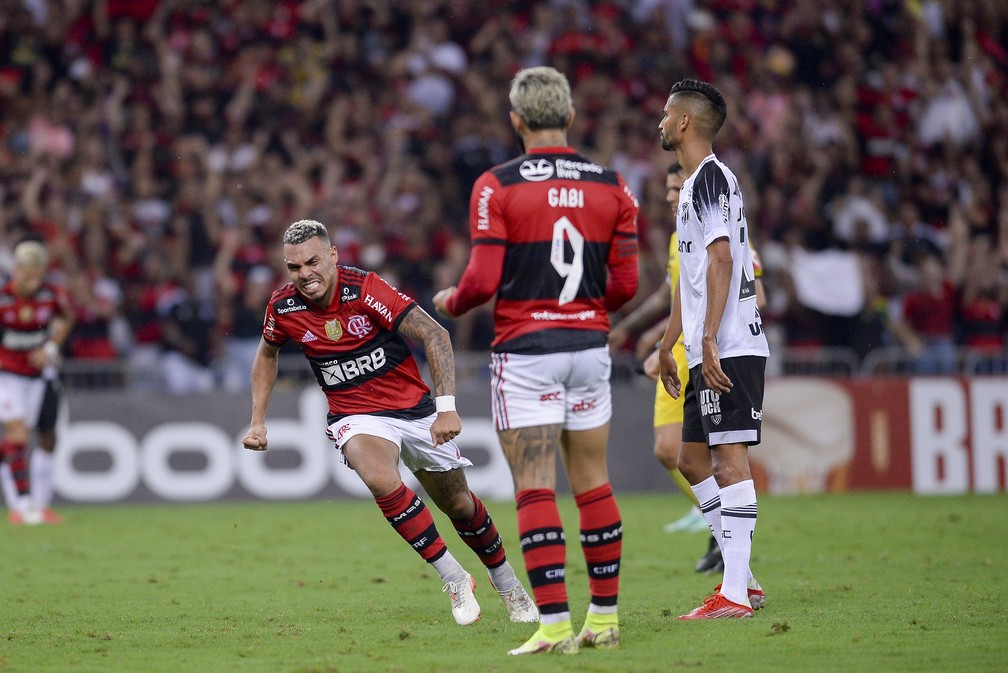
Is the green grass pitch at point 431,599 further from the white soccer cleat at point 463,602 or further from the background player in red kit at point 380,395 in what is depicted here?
the background player in red kit at point 380,395

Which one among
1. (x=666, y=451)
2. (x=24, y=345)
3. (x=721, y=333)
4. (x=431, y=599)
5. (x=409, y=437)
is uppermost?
(x=24, y=345)

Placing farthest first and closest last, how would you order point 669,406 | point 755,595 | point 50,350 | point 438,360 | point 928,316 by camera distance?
1. point 928,316
2. point 50,350
3. point 669,406
4. point 755,595
5. point 438,360

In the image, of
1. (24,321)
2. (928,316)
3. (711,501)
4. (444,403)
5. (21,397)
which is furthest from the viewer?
(928,316)

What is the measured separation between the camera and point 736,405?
24.6 feet

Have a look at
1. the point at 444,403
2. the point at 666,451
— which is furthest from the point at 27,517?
the point at 444,403

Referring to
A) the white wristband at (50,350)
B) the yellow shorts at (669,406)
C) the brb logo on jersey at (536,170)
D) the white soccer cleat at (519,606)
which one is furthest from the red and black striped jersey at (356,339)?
the white wristband at (50,350)

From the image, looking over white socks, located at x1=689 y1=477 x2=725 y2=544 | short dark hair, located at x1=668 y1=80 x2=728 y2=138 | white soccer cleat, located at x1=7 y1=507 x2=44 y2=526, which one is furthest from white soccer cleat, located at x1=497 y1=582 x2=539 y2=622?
white soccer cleat, located at x1=7 y1=507 x2=44 y2=526

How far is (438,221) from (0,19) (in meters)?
7.66

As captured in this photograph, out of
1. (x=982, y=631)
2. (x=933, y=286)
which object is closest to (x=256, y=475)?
(x=933, y=286)

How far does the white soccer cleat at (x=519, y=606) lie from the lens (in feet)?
24.6

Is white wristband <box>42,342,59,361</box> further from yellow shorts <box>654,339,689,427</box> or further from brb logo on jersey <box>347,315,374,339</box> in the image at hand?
brb logo on jersey <box>347,315,374,339</box>

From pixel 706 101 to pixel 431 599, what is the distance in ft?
11.6

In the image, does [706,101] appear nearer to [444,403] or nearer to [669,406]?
[444,403]

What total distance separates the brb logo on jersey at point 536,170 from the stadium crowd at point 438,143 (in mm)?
11091
